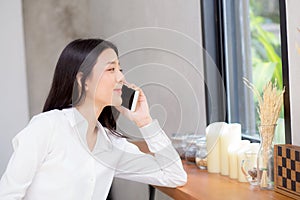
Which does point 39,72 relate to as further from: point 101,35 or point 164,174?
point 164,174

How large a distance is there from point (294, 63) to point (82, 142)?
2.47 feet

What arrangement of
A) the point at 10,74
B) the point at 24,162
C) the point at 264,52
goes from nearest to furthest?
the point at 24,162
the point at 264,52
the point at 10,74

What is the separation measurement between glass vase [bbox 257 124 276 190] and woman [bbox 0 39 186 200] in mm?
281

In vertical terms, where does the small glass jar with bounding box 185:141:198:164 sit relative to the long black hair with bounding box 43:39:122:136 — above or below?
below

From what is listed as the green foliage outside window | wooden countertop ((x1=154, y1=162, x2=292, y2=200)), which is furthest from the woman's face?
the green foliage outside window

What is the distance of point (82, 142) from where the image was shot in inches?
59.4

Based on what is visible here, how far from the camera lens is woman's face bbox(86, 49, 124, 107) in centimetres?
137

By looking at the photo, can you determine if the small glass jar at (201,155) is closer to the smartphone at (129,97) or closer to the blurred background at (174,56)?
the blurred background at (174,56)

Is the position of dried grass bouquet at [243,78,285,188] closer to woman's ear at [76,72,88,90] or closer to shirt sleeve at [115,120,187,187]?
shirt sleeve at [115,120,187,187]

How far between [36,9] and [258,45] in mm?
2272

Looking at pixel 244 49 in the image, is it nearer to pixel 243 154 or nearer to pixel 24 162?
pixel 243 154

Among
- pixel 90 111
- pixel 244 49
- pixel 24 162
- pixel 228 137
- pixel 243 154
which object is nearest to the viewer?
pixel 24 162

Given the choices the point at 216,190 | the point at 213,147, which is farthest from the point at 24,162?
the point at 213,147

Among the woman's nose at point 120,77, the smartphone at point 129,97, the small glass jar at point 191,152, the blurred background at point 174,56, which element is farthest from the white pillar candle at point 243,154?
the woman's nose at point 120,77
